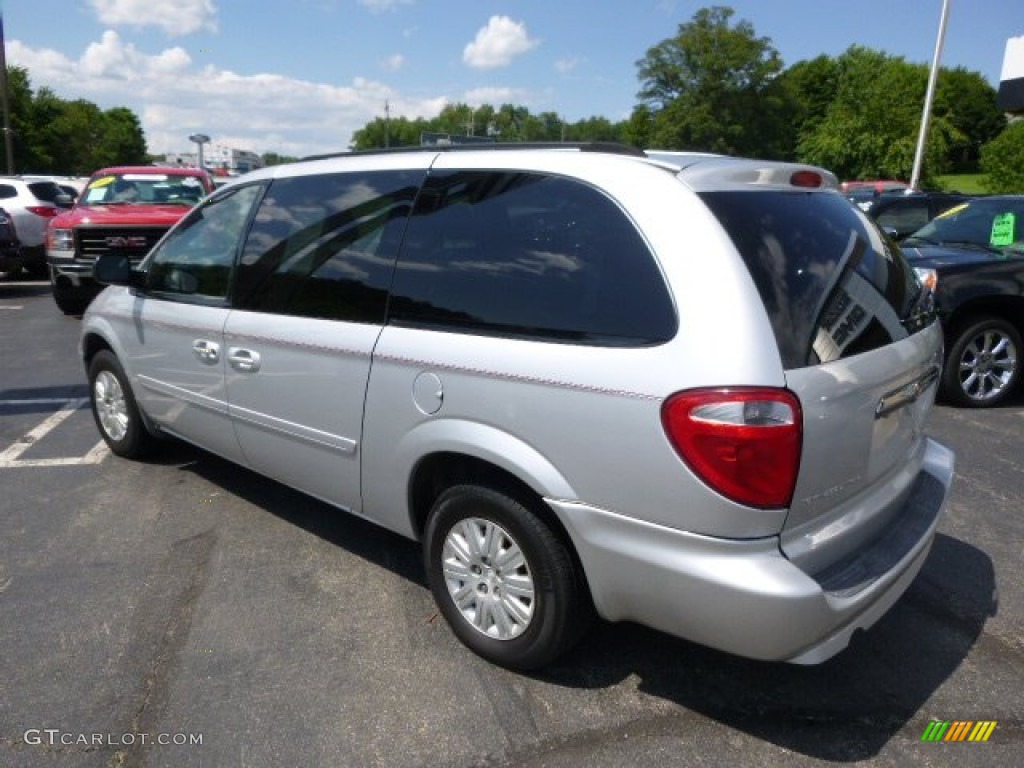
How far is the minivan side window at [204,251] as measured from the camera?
3695 millimetres

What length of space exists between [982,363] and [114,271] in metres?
6.21

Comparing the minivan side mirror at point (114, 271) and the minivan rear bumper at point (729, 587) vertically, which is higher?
the minivan side mirror at point (114, 271)

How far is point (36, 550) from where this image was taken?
3.67 metres

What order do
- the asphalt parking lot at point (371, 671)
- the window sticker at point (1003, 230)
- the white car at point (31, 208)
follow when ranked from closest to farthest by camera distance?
the asphalt parking lot at point (371, 671), the window sticker at point (1003, 230), the white car at point (31, 208)

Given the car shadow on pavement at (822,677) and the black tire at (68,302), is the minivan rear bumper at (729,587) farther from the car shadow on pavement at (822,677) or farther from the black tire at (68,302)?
the black tire at (68,302)

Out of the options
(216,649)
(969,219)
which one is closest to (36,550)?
(216,649)

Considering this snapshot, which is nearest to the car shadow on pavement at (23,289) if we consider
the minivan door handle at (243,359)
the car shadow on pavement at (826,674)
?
the minivan door handle at (243,359)

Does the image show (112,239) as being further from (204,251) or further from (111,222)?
(204,251)

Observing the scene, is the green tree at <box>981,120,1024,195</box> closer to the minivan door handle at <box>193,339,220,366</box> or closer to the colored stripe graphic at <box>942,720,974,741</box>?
the colored stripe graphic at <box>942,720,974,741</box>

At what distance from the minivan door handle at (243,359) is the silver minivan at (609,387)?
0.11 ft

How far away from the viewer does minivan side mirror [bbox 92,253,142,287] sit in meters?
4.16

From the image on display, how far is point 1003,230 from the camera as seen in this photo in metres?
6.64

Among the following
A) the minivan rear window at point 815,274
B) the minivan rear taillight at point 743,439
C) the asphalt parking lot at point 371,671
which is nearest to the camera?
the minivan rear taillight at point 743,439

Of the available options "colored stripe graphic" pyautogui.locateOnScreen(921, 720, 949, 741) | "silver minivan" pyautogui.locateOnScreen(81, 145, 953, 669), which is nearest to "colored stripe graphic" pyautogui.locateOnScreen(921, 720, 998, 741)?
"colored stripe graphic" pyautogui.locateOnScreen(921, 720, 949, 741)
